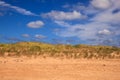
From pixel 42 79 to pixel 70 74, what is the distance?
2228mm

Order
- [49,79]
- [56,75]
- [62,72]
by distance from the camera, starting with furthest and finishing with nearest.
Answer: [62,72] → [56,75] → [49,79]

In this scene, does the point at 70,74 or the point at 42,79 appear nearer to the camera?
the point at 42,79

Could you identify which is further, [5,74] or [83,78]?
[5,74]

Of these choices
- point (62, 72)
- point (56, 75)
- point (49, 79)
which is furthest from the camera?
point (62, 72)

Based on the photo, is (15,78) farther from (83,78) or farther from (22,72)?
(83,78)

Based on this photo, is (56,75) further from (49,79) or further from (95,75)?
(95,75)

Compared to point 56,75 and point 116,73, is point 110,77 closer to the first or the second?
point 116,73

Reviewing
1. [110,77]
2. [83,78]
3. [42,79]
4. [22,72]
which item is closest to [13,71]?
[22,72]

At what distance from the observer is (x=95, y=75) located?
14891 millimetres

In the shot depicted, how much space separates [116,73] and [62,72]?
3.49m

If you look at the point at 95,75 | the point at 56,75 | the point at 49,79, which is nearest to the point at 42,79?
the point at 49,79

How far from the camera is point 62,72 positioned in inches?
621

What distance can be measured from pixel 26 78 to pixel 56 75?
189 centimetres

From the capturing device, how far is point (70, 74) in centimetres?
1509
